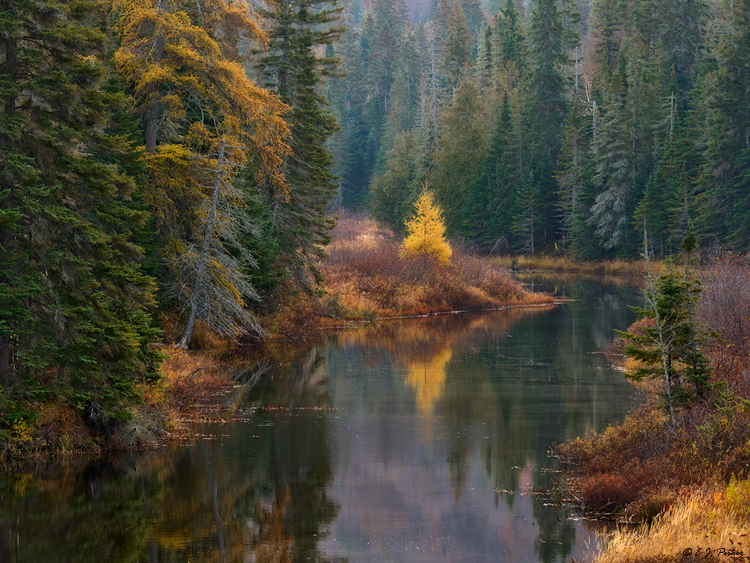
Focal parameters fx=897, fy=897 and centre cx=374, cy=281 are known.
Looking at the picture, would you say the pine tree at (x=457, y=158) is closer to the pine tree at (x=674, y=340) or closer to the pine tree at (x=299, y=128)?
the pine tree at (x=299, y=128)

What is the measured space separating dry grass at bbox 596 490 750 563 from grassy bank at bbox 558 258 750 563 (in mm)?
13

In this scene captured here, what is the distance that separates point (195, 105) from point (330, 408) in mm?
12846

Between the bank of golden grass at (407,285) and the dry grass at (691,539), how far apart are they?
→ 31.0 metres

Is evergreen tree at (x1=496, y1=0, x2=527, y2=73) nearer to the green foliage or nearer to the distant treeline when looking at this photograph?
the distant treeline

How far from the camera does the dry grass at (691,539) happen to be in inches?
428

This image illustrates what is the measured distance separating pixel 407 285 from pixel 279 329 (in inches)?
448

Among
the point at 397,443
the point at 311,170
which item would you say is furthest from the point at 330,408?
the point at 311,170

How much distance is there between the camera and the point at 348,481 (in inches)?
683

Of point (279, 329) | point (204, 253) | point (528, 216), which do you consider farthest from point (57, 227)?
point (528, 216)

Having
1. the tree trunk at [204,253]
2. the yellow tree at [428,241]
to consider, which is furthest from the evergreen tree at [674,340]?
the yellow tree at [428,241]

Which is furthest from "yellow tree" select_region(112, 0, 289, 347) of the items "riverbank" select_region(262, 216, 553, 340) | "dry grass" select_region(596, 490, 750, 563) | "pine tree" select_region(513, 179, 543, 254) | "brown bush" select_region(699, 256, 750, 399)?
"pine tree" select_region(513, 179, 543, 254)

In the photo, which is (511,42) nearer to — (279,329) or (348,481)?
(279,329)

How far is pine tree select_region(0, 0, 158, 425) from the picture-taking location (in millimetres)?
16969

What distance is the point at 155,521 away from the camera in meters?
14.8
